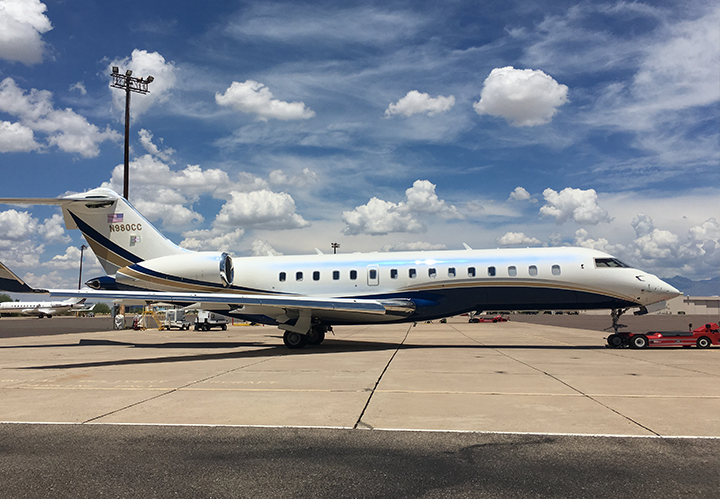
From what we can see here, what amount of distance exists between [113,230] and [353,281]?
11166 millimetres

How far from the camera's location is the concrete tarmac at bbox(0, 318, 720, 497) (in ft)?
15.8

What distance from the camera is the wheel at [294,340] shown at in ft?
63.7

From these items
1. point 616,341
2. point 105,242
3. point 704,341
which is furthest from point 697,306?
point 105,242

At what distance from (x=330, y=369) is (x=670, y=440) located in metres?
8.44

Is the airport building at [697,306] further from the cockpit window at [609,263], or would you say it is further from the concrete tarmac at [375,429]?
the concrete tarmac at [375,429]

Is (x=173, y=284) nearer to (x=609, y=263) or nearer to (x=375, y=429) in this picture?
(x=375, y=429)

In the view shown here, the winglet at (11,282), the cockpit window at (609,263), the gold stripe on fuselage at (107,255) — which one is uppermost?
the gold stripe on fuselage at (107,255)

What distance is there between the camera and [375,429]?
6.77 m

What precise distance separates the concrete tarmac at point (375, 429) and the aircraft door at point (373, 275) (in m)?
6.87

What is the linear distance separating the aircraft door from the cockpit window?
27.9 ft

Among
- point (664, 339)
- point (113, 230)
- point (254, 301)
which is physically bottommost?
point (664, 339)

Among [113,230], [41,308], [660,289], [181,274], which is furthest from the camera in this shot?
[41,308]

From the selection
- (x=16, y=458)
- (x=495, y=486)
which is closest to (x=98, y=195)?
(x=16, y=458)

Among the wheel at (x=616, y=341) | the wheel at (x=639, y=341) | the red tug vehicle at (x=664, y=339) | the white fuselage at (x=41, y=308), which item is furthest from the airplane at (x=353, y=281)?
the white fuselage at (x=41, y=308)
